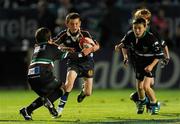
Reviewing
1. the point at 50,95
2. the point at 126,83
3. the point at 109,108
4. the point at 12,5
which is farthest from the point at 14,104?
the point at 12,5

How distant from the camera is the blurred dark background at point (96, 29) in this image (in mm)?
25141

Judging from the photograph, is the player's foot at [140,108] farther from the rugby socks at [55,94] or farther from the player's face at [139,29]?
the rugby socks at [55,94]

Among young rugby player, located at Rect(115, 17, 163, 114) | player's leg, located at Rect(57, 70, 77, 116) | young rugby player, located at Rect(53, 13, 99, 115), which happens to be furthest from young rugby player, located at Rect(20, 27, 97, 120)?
young rugby player, located at Rect(115, 17, 163, 114)

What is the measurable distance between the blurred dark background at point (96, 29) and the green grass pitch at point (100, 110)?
113 cm

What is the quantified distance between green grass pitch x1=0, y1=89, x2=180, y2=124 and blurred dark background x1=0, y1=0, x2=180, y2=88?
1.13 metres

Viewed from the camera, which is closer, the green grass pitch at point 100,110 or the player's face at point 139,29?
the green grass pitch at point 100,110

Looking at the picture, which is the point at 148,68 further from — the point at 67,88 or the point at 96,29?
the point at 96,29

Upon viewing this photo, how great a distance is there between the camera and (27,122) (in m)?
13.9

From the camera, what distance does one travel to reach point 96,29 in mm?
26344

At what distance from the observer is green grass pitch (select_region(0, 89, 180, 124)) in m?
14.3

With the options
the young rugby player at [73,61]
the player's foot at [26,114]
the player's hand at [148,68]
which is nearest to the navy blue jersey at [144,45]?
the player's hand at [148,68]

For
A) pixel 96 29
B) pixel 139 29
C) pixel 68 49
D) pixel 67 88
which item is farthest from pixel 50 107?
pixel 96 29

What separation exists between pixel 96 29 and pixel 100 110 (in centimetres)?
953

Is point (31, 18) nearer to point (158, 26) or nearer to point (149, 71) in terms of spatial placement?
point (158, 26)
